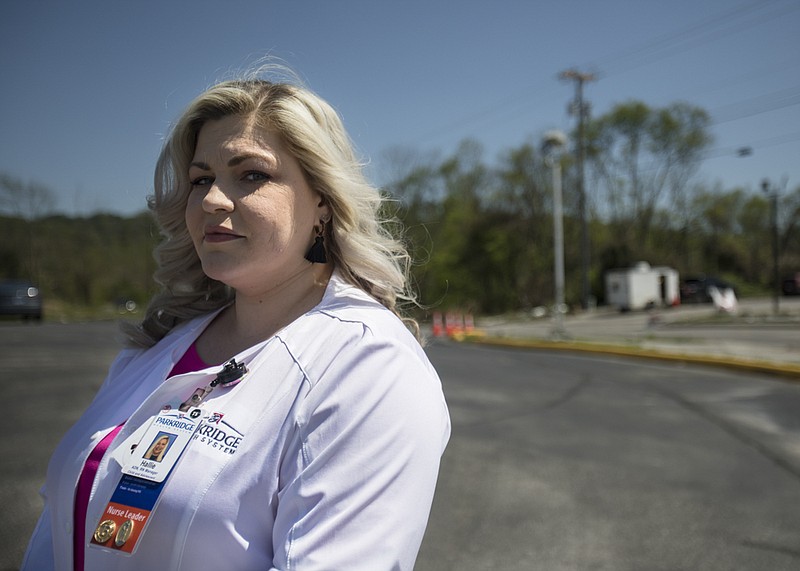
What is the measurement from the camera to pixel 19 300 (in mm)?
23984

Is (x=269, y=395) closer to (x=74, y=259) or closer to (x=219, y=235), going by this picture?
(x=219, y=235)

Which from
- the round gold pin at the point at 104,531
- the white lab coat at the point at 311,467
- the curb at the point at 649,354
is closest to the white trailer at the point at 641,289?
the curb at the point at 649,354

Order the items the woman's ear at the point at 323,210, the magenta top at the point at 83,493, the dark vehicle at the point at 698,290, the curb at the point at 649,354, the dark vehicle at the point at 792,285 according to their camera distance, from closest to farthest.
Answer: the magenta top at the point at 83,493 < the woman's ear at the point at 323,210 < the curb at the point at 649,354 < the dark vehicle at the point at 698,290 < the dark vehicle at the point at 792,285

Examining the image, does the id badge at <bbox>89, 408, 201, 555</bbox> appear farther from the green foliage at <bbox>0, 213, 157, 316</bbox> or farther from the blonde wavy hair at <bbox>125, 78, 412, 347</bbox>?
the green foliage at <bbox>0, 213, 157, 316</bbox>

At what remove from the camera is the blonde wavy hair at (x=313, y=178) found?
1664 mm

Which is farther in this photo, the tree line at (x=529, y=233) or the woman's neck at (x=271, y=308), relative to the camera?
the tree line at (x=529, y=233)


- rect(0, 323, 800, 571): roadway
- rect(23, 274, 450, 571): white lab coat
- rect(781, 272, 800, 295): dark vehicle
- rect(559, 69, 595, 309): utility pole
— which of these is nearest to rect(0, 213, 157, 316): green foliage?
rect(559, 69, 595, 309): utility pole

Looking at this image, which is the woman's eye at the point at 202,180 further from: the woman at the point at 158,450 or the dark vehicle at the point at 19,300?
the dark vehicle at the point at 19,300

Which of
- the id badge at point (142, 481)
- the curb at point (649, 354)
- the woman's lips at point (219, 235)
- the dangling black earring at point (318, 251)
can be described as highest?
the woman's lips at point (219, 235)

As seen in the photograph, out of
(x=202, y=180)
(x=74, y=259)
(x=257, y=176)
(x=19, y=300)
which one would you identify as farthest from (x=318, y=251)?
(x=74, y=259)

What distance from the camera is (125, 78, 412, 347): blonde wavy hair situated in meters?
1.66

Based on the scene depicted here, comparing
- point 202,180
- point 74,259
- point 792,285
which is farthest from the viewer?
point 74,259

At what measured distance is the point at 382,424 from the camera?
129 cm

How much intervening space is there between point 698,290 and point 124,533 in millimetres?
38431
